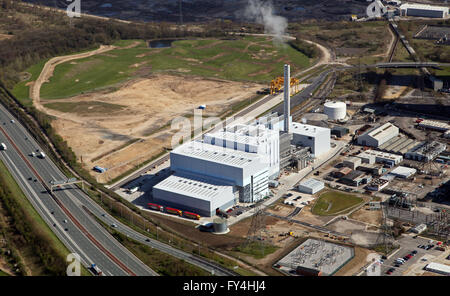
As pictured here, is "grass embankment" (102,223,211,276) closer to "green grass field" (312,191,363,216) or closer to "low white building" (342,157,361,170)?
"green grass field" (312,191,363,216)

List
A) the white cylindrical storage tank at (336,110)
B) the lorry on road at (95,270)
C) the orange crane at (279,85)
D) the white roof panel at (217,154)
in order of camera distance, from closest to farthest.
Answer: the lorry on road at (95,270), the white roof panel at (217,154), the white cylindrical storage tank at (336,110), the orange crane at (279,85)

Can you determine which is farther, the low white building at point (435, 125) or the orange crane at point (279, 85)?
the orange crane at point (279, 85)

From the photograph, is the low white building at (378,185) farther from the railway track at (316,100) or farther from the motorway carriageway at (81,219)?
the railway track at (316,100)

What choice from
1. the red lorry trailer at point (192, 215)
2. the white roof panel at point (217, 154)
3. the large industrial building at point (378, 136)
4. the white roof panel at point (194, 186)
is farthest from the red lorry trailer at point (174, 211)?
the large industrial building at point (378, 136)

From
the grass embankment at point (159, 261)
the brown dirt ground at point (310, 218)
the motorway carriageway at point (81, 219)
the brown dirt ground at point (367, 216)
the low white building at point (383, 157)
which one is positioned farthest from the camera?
the low white building at point (383, 157)

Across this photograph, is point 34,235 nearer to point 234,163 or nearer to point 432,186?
point 234,163

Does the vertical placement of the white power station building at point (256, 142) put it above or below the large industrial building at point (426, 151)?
above

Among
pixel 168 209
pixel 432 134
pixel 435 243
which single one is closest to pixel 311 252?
pixel 435 243
